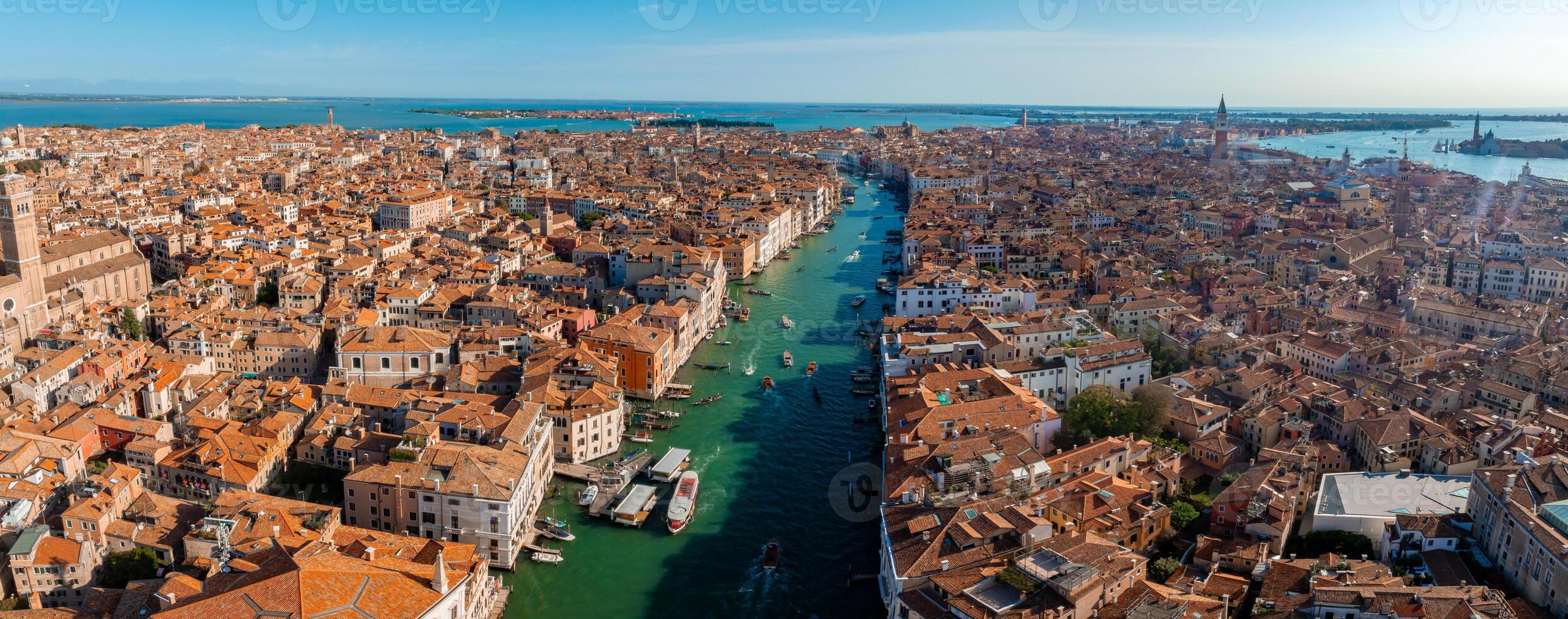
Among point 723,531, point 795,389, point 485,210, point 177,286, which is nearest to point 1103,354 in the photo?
point 795,389

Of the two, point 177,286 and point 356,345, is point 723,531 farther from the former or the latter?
point 177,286

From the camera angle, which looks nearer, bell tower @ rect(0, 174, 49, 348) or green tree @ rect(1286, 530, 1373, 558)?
green tree @ rect(1286, 530, 1373, 558)

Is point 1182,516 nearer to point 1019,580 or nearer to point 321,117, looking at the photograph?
point 1019,580

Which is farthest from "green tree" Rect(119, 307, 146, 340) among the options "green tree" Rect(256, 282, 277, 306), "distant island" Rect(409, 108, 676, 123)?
"distant island" Rect(409, 108, 676, 123)

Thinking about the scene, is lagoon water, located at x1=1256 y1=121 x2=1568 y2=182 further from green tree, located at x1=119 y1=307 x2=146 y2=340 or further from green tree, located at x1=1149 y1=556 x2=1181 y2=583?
green tree, located at x1=119 y1=307 x2=146 y2=340

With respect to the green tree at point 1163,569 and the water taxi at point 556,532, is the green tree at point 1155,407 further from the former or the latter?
the water taxi at point 556,532

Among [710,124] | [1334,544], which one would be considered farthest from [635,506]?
[710,124]

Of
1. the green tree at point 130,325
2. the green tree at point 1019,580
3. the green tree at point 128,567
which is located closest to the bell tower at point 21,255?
the green tree at point 130,325
